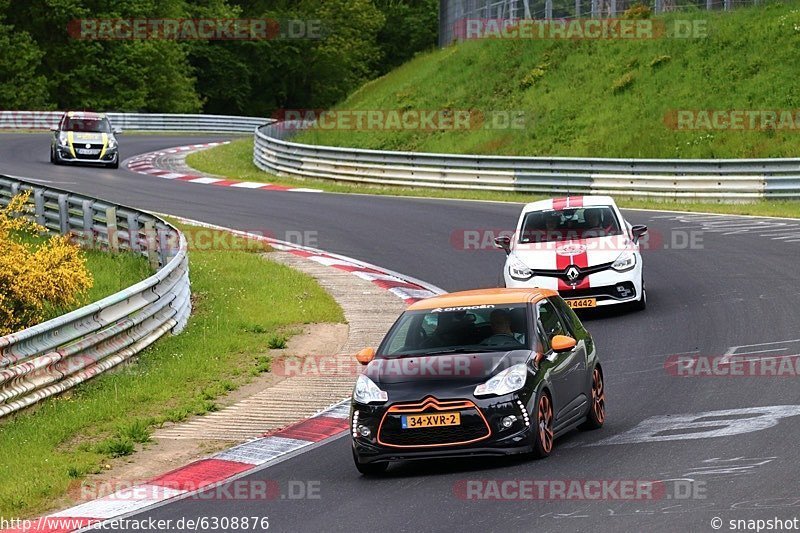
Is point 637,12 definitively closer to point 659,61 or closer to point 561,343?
point 659,61

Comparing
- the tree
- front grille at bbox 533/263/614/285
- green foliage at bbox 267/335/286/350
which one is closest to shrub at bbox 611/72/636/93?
front grille at bbox 533/263/614/285

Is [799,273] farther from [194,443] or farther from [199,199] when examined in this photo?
[199,199]

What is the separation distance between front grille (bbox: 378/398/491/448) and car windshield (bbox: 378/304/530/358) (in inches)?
29.4

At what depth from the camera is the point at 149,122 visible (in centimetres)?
6347

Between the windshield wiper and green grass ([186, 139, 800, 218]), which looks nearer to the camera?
the windshield wiper

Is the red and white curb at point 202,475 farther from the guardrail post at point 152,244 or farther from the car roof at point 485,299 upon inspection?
the guardrail post at point 152,244

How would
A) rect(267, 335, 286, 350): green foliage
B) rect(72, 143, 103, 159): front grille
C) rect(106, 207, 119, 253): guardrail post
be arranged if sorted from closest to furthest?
rect(267, 335, 286, 350): green foliage
rect(106, 207, 119, 253): guardrail post
rect(72, 143, 103, 159): front grille

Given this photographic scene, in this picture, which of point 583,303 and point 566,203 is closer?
point 583,303

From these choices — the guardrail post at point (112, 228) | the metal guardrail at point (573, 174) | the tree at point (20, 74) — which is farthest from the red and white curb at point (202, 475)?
the tree at point (20, 74)

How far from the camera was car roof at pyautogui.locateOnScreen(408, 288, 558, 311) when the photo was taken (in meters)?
11.6

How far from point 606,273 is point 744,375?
4.45 metres

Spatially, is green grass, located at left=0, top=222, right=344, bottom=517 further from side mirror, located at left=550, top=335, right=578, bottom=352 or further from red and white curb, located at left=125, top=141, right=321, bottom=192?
red and white curb, located at left=125, top=141, right=321, bottom=192

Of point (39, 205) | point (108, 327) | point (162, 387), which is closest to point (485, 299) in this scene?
point (162, 387)

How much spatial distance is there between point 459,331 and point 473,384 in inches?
39.0
